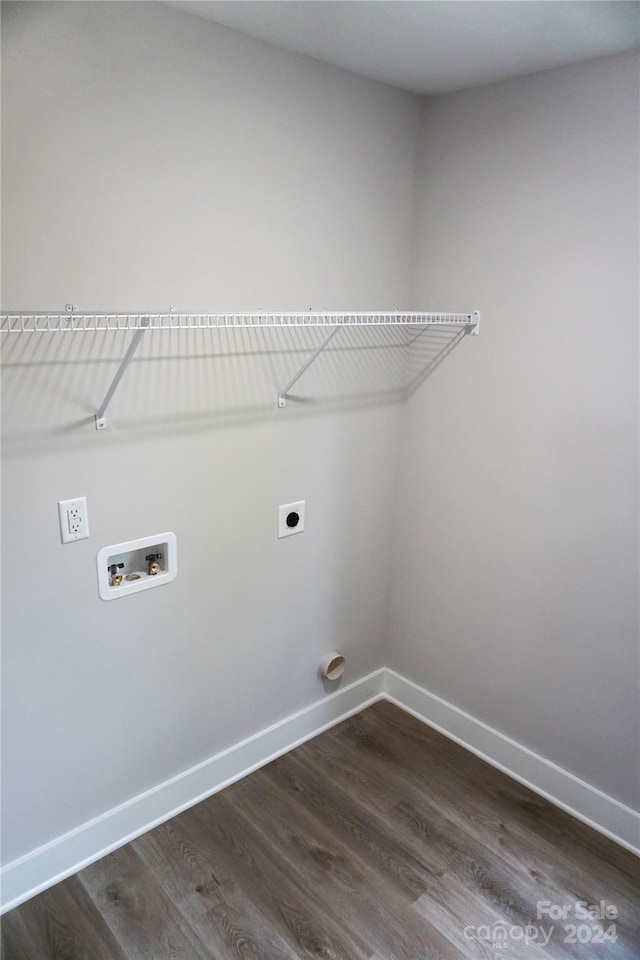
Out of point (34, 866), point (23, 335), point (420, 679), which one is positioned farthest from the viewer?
point (420, 679)

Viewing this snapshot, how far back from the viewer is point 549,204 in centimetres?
212

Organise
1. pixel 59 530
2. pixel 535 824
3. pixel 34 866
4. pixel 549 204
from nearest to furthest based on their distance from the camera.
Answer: pixel 59 530
pixel 34 866
pixel 549 204
pixel 535 824

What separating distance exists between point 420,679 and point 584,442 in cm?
127

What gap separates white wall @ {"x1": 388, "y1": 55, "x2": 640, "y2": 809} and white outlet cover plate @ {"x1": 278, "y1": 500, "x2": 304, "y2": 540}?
1.79ft

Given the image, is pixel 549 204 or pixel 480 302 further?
pixel 480 302

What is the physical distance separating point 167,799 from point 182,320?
1.56 metres

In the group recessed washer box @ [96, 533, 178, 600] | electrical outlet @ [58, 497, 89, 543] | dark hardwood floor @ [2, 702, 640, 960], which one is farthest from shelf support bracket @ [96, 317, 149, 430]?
dark hardwood floor @ [2, 702, 640, 960]

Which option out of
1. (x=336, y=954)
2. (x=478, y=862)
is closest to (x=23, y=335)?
(x=336, y=954)

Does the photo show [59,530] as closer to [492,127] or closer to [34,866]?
[34,866]

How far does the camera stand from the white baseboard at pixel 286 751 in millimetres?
1998

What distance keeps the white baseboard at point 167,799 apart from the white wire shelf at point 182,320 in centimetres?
149

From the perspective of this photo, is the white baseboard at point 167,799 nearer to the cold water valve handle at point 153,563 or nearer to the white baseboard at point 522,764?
the white baseboard at point 522,764

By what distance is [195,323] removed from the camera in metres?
1.94

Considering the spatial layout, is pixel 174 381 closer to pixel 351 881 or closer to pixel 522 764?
pixel 351 881
